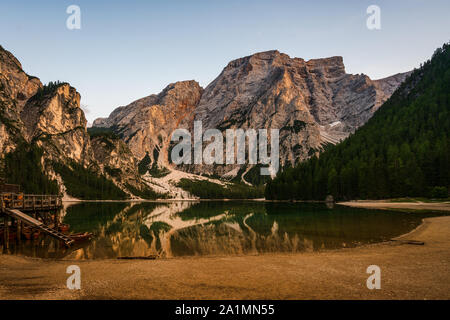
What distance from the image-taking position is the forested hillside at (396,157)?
96.8 m

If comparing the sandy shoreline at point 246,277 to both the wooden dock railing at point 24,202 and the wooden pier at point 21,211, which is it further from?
the wooden dock railing at point 24,202

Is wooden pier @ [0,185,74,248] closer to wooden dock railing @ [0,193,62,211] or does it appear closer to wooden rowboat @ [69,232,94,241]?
wooden dock railing @ [0,193,62,211]

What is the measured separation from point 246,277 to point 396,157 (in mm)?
115308

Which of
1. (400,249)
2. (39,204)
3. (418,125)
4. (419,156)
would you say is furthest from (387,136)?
(39,204)

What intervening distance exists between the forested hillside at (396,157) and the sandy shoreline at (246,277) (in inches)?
3479

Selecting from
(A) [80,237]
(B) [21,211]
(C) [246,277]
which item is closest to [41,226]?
(A) [80,237]

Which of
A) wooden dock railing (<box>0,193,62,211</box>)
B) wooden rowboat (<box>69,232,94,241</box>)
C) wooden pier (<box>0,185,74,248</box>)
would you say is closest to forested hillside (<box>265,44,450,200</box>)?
wooden rowboat (<box>69,232,94,241</box>)

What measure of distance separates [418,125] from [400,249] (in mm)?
141075

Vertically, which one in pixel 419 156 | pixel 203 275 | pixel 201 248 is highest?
pixel 419 156

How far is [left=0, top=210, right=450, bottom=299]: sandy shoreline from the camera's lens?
11.9 metres

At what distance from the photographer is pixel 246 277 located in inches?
578

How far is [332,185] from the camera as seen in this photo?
126 meters

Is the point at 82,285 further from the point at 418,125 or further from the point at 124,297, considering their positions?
the point at 418,125

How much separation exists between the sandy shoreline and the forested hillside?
290 feet
